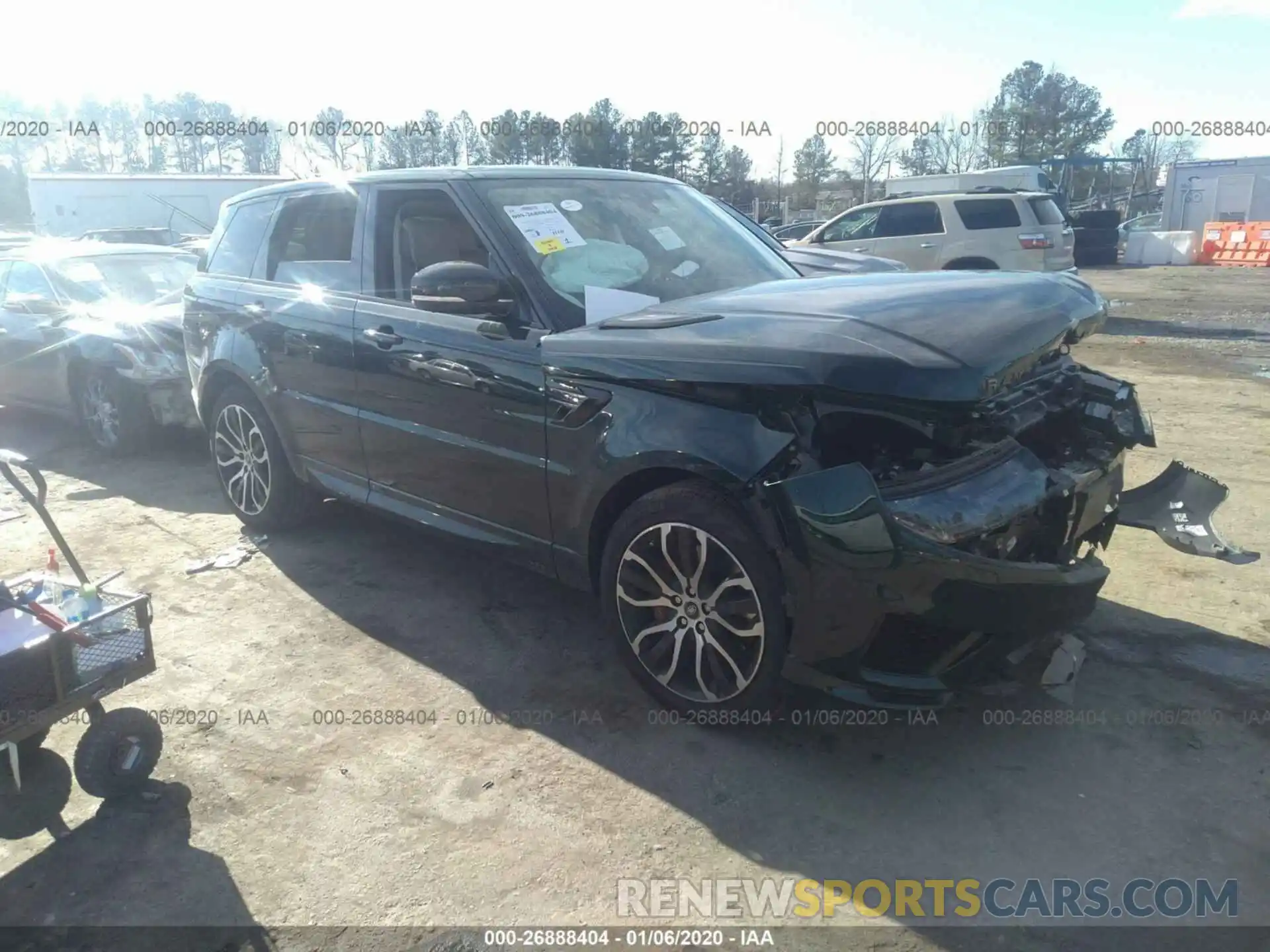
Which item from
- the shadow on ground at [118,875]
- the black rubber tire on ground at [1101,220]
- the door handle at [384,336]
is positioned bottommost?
the shadow on ground at [118,875]

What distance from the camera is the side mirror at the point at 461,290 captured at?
330cm

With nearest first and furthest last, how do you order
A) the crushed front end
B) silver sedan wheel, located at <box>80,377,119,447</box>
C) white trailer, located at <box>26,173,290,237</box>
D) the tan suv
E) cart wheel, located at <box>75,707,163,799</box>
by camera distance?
the crushed front end, cart wheel, located at <box>75,707,163,799</box>, silver sedan wheel, located at <box>80,377,119,447</box>, the tan suv, white trailer, located at <box>26,173,290,237</box>

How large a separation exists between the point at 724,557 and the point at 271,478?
303 centimetres

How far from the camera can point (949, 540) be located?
2.62 meters

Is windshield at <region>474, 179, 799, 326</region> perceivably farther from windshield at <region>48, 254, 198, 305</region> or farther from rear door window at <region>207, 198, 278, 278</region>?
windshield at <region>48, 254, 198, 305</region>

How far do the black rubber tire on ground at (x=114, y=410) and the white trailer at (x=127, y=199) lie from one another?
21146 millimetres

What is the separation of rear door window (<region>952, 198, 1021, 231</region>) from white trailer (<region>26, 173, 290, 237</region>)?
21023 millimetres

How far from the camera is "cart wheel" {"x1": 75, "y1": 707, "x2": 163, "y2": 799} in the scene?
2.79m

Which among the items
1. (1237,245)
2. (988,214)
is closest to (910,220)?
(988,214)

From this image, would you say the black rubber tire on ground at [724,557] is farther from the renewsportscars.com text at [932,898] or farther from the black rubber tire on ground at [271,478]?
the black rubber tire on ground at [271,478]

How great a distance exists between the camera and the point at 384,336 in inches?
156

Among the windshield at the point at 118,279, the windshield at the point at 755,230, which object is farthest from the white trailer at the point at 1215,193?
the windshield at the point at 118,279

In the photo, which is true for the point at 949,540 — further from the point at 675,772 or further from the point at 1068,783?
the point at 675,772

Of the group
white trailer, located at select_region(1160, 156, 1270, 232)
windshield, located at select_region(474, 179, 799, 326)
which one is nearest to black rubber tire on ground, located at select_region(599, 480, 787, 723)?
windshield, located at select_region(474, 179, 799, 326)
